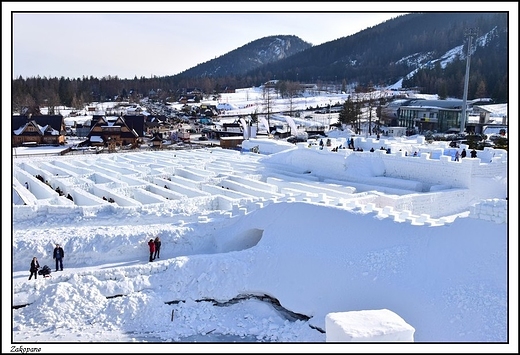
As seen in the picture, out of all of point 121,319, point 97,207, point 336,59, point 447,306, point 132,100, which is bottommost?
point 121,319

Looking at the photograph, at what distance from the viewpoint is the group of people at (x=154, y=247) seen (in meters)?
12.3

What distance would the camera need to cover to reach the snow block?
6121 millimetres

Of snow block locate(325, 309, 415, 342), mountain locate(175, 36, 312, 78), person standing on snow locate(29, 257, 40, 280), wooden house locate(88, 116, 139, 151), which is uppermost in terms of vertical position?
mountain locate(175, 36, 312, 78)

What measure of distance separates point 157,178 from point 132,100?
251ft

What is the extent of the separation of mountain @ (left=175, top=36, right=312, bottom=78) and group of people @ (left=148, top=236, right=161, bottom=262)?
484ft

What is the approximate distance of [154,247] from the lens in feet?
40.5

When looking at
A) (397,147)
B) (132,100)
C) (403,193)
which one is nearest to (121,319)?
(403,193)

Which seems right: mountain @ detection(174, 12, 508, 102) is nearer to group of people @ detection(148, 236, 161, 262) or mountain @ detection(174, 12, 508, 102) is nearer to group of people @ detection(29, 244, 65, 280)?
group of people @ detection(148, 236, 161, 262)

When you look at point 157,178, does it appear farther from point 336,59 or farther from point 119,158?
point 336,59

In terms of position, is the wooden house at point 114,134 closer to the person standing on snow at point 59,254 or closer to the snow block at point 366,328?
the person standing on snow at point 59,254

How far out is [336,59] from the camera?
424 feet

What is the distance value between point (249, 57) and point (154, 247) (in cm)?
16983

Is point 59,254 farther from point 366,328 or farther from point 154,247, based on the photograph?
point 366,328

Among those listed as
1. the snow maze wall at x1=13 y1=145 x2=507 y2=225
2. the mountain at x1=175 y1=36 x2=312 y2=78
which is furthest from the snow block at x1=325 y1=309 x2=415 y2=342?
the mountain at x1=175 y1=36 x2=312 y2=78
